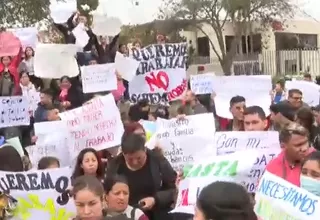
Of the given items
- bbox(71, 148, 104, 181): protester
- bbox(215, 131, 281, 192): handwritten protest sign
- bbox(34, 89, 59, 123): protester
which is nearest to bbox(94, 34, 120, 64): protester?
bbox(34, 89, 59, 123): protester

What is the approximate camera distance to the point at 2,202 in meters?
5.54

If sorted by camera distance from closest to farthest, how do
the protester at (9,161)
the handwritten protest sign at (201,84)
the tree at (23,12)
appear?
the protester at (9,161) → the handwritten protest sign at (201,84) → the tree at (23,12)

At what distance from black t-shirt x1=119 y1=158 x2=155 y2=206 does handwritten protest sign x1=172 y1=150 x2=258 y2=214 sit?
→ 1.04 feet

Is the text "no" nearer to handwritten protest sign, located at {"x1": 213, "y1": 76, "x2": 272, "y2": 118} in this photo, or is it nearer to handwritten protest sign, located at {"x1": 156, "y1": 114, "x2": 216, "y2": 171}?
handwritten protest sign, located at {"x1": 213, "y1": 76, "x2": 272, "y2": 118}

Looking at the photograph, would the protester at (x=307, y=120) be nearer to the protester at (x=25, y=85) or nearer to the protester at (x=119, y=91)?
the protester at (x=119, y=91)

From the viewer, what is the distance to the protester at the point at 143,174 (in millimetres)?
5660

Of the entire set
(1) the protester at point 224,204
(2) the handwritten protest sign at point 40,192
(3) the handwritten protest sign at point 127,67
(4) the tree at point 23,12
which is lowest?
(2) the handwritten protest sign at point 40,192

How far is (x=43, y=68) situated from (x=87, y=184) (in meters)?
6.23

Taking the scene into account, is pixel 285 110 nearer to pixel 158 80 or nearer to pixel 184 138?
pixel 184 138

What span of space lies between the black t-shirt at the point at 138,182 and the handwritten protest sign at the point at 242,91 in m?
3.91

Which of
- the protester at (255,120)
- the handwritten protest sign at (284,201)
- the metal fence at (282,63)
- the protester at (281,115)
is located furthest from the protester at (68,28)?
the metal fence at (282,63)

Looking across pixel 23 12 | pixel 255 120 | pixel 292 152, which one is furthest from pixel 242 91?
pixel 23 12

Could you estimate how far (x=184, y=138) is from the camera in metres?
7.60

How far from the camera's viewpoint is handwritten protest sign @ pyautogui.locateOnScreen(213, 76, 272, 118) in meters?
9.75
